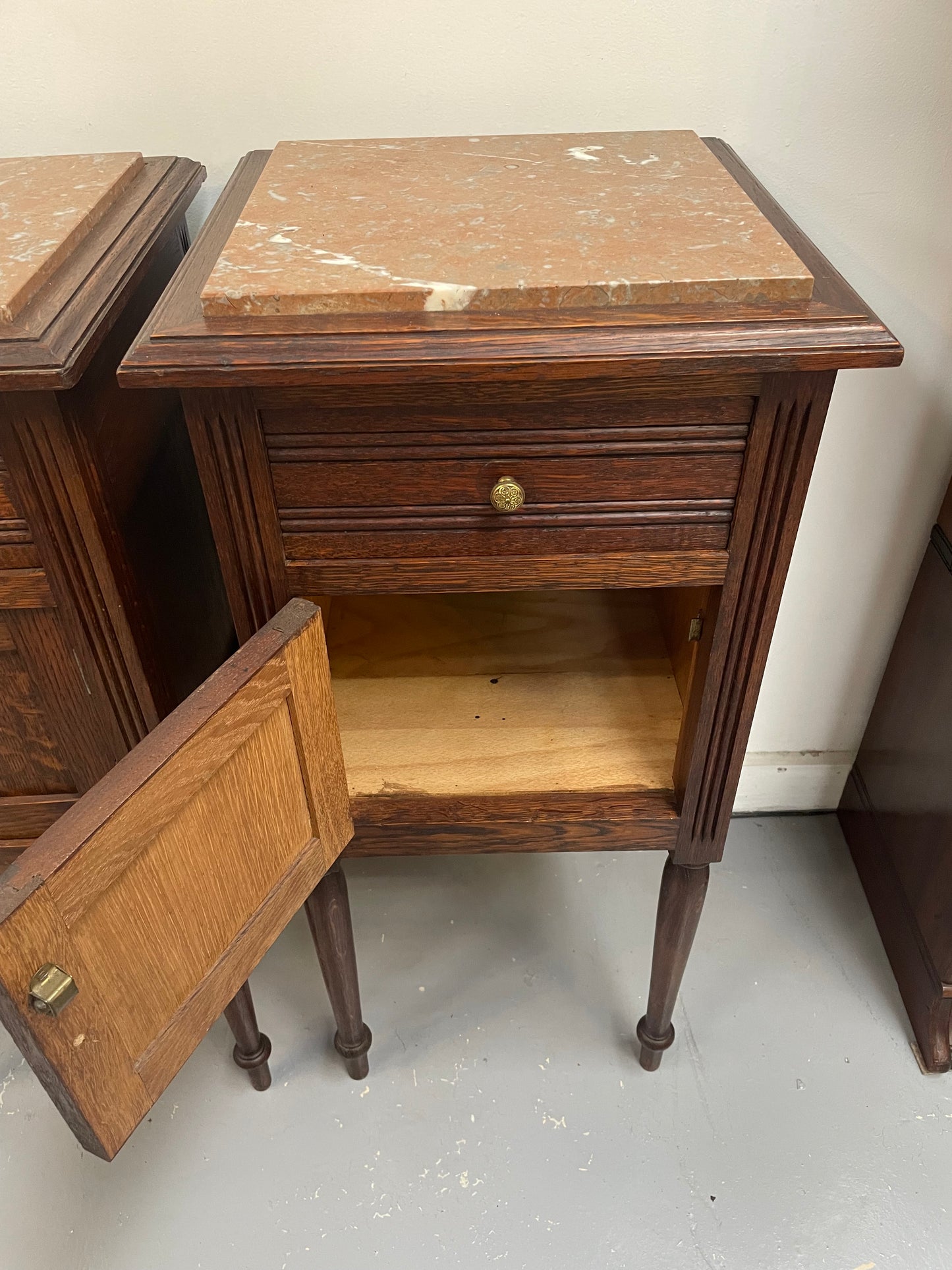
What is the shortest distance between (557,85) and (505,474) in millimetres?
492

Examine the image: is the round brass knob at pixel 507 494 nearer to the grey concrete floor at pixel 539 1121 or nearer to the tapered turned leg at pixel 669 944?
the tapered turned leg at pixel 669 944

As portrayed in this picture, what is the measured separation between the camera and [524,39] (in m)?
0.88

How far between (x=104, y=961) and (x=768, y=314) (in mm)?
586

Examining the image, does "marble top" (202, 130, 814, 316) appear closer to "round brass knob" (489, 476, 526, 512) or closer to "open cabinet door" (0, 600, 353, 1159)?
"round brass knob" (489, 476, 526, 512)

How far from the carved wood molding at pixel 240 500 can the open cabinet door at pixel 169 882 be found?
5cm

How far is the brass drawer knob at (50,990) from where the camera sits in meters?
0.50

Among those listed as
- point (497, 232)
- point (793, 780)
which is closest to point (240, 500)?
point (497, 232)

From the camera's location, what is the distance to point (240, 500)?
676mm

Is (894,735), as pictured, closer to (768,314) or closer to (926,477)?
(926,477)

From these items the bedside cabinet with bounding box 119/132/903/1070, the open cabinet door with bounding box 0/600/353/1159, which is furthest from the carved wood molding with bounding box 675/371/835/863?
the open cabinet door with bounding box 0/600/353/1159

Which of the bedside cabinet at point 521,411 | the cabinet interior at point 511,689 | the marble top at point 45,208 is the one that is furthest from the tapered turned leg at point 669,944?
the marble top at point 45,208

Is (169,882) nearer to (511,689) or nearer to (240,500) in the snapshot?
(240,500)

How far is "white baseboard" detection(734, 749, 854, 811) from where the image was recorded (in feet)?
4.65

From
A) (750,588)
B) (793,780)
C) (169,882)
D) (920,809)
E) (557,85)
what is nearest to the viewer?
(169,882)
